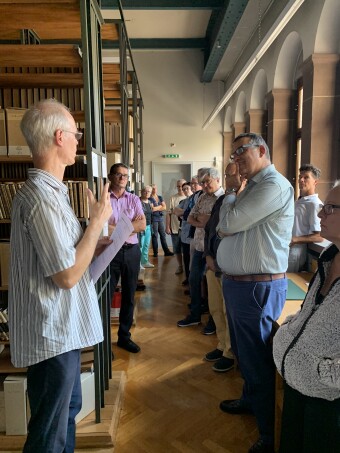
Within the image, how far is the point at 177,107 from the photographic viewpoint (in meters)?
9.91

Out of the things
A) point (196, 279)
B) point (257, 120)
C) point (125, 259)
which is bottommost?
point (196, 279)

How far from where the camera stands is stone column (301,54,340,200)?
4.07 meters

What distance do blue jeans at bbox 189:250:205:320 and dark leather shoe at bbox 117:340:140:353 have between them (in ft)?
2.85

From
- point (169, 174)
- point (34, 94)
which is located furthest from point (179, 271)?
point (169, 174)

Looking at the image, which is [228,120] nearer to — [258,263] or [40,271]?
[258,263]

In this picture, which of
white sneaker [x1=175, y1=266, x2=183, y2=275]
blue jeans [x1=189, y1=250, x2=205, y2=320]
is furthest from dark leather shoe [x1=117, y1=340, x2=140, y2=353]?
white sneaker [x1=175, y1=266, x2=183, y2=275]

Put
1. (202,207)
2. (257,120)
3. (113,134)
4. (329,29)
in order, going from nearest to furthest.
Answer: (202,207)
(329,29)
(113,134)
(257,120)

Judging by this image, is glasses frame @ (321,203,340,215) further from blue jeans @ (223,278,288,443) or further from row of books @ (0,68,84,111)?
row of books @ (0,68,84,111)

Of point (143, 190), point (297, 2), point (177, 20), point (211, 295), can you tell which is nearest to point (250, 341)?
point (211, 295)

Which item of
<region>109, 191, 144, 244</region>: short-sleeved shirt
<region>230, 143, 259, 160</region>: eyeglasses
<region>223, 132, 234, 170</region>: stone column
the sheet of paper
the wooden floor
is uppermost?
<region>223, 132, 234, 170</region>: stone column

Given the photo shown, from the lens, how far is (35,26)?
7.86 ft

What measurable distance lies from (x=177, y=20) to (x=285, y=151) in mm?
4247

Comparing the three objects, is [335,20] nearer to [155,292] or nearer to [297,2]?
[297,2]

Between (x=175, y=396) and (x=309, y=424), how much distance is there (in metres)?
1.47
